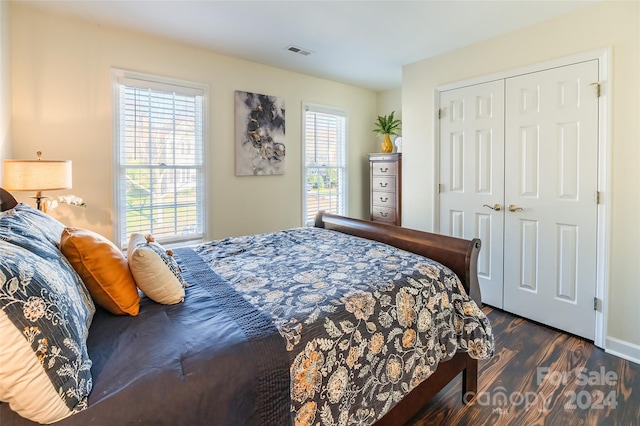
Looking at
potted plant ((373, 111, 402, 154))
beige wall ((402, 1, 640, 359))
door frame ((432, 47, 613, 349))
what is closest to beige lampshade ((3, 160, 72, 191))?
potted plant ((373, 111, 402, 154))

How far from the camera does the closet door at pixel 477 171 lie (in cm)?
304

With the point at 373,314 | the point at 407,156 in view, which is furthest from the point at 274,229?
the point at 373,314

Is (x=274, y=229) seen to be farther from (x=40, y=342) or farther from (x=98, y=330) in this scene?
(x=40, y=342)

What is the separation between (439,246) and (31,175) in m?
2.65

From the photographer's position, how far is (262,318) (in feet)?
4.07

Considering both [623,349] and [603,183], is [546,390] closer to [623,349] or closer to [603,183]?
[623,349]

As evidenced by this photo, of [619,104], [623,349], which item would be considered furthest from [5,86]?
[623,349]

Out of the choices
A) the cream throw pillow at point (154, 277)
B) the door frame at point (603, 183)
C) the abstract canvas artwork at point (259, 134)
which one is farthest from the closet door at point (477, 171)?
the cream throw pillow at point (154, 277)

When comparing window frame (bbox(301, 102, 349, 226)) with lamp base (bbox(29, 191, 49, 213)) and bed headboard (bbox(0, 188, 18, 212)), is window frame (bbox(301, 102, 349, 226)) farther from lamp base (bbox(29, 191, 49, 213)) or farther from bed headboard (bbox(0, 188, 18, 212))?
bed headboard (bbox(0, 188, 18, 212))

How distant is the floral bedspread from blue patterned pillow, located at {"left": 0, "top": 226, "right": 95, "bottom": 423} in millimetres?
593

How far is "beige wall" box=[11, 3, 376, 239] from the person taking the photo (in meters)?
2.61

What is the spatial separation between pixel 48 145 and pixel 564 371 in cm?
419

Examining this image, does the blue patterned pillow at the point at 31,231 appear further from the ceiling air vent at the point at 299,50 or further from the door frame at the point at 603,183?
the door frame at the point at 603,183

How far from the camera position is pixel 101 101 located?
2.88 m
